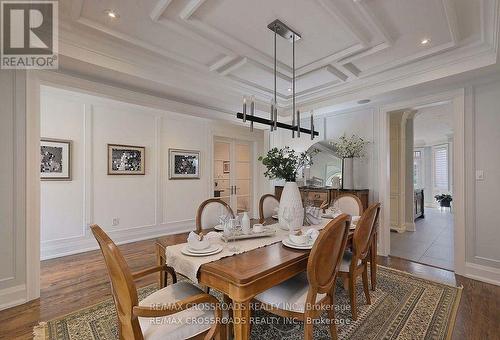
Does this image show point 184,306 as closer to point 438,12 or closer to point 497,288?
point 438,12

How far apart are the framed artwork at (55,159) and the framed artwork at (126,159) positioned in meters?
0.61

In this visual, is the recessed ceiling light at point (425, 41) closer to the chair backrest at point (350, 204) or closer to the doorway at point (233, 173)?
the chair backrest at point (350, 204)

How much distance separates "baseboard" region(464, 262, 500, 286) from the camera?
112 inches

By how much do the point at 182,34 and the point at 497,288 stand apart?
4259mm

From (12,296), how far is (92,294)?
66 cm

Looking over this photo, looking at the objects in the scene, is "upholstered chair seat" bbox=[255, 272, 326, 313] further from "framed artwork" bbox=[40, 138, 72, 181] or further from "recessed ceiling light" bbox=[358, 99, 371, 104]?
"framed artwork" bbox=[40, 138, 72, 181]

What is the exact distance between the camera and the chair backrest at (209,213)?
2609 millimetres

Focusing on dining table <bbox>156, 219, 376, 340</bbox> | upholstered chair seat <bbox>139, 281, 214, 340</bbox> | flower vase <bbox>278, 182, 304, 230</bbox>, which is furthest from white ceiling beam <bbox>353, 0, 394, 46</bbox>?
upholstered chair seat <bbox>139, 281, 214, 340</bbox>

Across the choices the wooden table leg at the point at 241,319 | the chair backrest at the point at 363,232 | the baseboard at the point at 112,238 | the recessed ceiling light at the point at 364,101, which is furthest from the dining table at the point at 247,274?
the baseboard at the point at 112,238

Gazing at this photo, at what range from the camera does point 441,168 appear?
Result: 370 inches

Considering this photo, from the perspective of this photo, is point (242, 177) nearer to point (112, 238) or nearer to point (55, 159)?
point (112, 238)

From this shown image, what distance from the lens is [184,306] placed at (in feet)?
4.21

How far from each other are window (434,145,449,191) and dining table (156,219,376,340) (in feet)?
33.2

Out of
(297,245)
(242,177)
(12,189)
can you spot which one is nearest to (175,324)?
(297,245)
